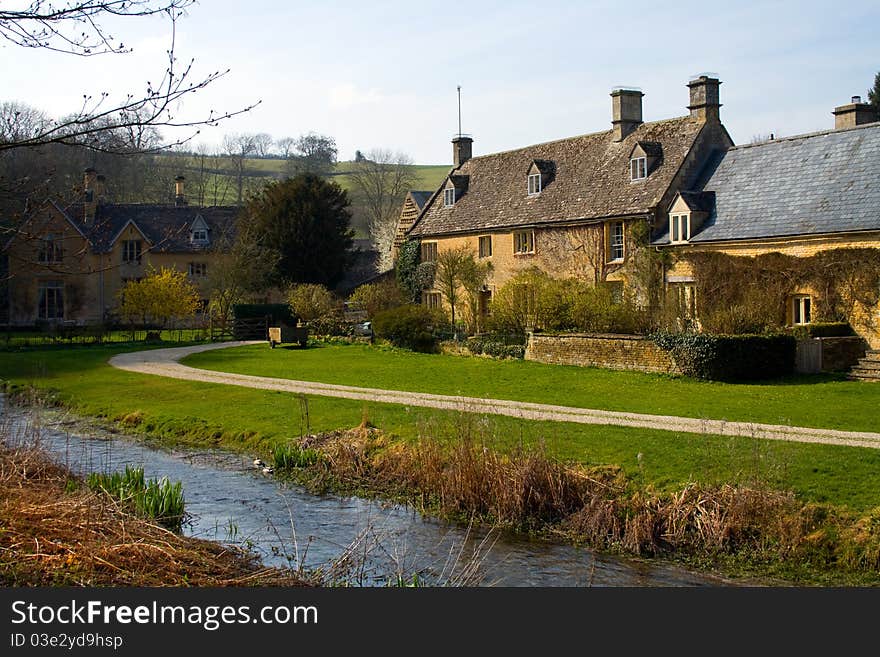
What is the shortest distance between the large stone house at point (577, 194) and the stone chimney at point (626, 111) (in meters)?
0.04

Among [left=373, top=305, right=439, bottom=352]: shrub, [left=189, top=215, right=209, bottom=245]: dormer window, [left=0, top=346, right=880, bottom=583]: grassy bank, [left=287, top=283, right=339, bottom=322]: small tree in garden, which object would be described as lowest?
[left=0, top=346, right=880, bottom=583]: grassy bank

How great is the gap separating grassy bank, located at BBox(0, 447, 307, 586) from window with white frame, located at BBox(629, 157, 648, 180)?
28.1 m

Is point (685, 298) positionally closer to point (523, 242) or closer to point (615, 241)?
point (615, 241)

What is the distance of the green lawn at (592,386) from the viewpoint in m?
18.0

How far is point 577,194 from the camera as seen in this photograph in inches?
1513

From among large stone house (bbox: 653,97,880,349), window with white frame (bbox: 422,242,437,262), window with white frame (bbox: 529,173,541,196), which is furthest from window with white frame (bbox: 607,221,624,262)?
window with white frame (bbox: 422,242,437,262)

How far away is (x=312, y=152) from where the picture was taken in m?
101

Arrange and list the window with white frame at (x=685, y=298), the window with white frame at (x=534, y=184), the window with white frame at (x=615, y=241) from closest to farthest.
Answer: the window with white frame at (x=685, y=298) → the window with white frame at (x=615, y=241) → the window with white frame at (x=534, y=184)

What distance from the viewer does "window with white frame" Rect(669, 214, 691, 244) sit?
32750 millimetres

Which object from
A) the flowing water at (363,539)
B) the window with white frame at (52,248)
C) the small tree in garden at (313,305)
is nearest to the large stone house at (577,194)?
the small tree in garden at (313,305)

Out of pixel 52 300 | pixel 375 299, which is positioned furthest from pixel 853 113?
pixel 52 300

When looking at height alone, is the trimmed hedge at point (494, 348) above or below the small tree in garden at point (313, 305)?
below

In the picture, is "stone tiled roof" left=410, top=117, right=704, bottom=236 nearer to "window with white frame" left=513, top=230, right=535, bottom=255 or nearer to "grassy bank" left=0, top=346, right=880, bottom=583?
"window with white frame" left=513, top=230, right=535, bottom=255

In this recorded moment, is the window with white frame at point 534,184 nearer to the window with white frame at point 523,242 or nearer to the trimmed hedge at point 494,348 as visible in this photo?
the window with white frame at point 523,242
